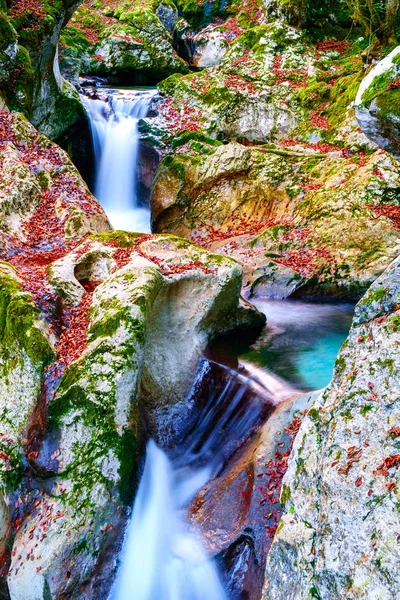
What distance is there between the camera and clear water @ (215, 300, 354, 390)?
6.42 m

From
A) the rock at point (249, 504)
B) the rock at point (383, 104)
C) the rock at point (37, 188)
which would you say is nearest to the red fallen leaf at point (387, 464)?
the rock at point (249, 504)

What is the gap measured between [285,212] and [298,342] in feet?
14.9

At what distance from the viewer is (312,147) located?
13477mm

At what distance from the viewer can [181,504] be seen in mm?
5176

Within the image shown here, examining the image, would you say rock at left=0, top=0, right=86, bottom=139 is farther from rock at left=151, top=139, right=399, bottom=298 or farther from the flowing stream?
the flowing stream

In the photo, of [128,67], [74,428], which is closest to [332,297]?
[74,428]

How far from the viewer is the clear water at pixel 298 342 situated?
21.1 ft

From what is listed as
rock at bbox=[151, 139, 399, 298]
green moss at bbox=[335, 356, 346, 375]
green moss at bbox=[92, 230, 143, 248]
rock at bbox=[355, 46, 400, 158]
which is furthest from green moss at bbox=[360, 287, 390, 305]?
rock at bbox=[151, 139, 399, 298]

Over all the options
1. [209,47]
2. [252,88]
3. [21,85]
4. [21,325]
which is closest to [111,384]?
[21,325]

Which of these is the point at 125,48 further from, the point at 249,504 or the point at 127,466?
the point at 249,504

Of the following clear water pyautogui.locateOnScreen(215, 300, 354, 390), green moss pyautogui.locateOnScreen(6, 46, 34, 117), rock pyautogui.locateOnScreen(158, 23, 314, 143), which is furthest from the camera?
rock pyautogui.locateOnScreen(158, 23, 314, 143)

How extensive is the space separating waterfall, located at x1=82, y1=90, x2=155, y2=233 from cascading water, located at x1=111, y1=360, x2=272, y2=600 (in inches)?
320

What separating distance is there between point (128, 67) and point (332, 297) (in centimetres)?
1620

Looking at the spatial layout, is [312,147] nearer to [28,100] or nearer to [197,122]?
[197,122]
